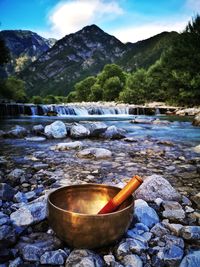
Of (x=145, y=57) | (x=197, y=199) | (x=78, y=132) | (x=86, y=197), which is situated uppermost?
(x=145, y=57)

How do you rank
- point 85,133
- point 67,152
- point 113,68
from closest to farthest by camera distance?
point 67,152 < point 85,133 < point 113,68

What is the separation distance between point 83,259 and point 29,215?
0.71 metres

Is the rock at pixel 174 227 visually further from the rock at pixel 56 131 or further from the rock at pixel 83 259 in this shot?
the rock at pixel 56 131

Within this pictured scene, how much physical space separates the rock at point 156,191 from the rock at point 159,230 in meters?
0.60

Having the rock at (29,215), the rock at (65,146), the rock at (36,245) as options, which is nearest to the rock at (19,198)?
the rock at (29,215)

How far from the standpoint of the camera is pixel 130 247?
1729 millimetres

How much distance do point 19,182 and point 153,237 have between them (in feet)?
6.58

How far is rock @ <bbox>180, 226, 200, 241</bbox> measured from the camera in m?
1.89

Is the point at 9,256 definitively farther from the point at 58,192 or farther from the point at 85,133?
the point at 85,133

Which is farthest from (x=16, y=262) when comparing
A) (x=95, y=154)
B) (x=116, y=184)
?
(x=95, y=154)

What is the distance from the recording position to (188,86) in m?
29.2

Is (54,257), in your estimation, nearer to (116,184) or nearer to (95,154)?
(116,184)

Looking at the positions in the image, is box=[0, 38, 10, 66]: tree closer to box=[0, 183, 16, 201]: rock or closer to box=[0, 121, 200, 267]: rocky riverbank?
box=[0, 121, 200, 267]: rocky riverbank

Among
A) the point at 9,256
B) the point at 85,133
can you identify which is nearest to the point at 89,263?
the point at 9,256
